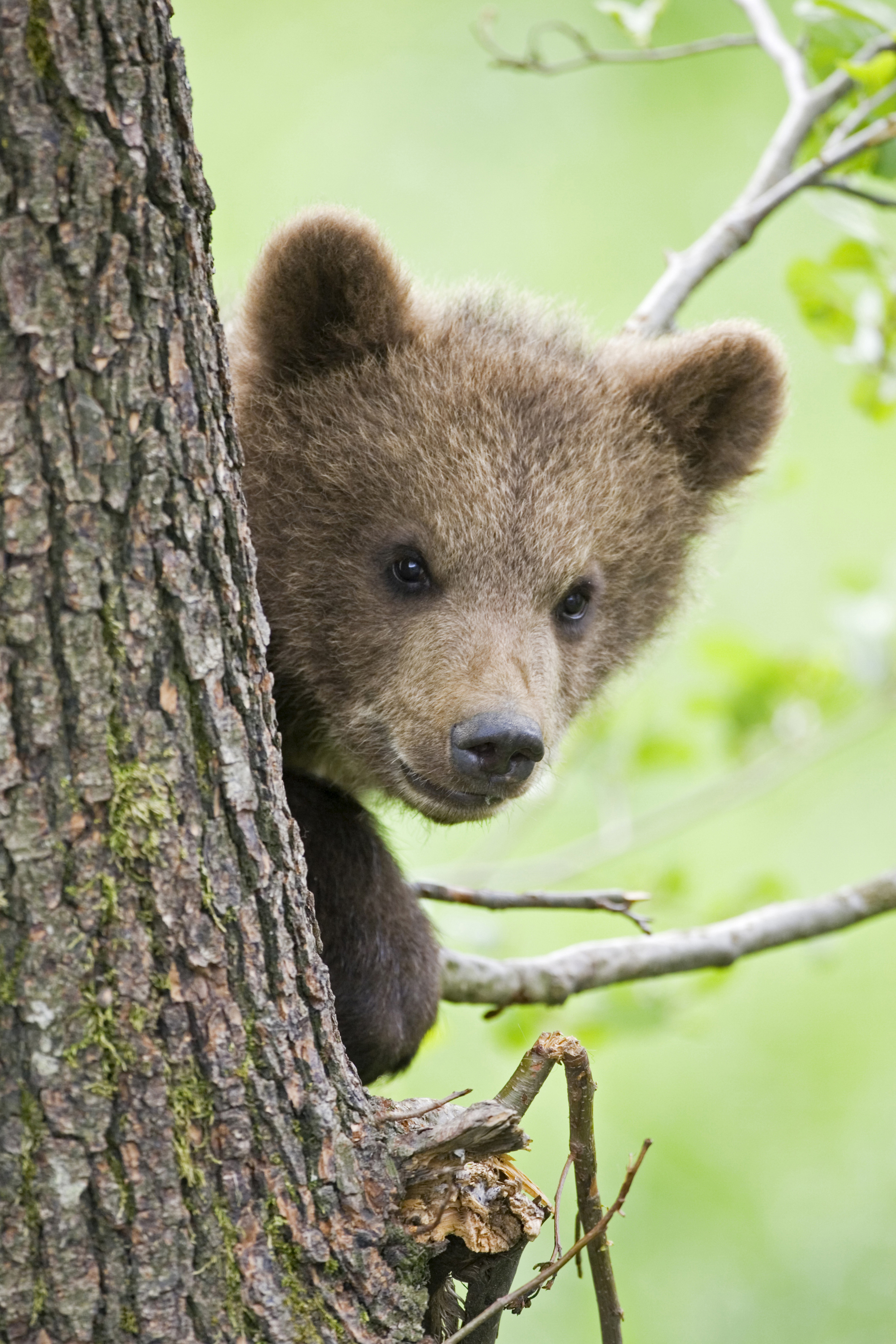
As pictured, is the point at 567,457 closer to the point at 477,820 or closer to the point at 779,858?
the point at 477,820

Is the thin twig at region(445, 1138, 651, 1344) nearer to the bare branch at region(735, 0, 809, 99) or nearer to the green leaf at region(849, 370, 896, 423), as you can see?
the green leaf at region(849, 370, 896, 423)

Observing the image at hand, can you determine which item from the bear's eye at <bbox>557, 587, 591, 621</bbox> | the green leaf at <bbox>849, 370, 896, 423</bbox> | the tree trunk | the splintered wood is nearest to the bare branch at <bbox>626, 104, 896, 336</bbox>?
the green leaf at <bbox>849, 370, 896, 423</bbox>

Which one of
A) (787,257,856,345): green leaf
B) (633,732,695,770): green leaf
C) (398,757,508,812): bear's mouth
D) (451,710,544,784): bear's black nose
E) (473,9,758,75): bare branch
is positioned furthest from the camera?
(633,732,695,770): green leaf

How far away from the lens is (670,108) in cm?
788

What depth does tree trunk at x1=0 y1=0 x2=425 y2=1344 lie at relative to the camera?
4.78ft

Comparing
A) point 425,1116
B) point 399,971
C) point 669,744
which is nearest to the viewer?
point 425,1116

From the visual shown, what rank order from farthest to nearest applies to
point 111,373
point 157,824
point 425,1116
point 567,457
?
point 567,457
point 425,1116
point 157,824
point 111,373

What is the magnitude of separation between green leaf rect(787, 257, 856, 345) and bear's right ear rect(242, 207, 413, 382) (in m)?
1.27

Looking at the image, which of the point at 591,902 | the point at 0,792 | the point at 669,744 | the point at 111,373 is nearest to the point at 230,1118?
the point at 0,792

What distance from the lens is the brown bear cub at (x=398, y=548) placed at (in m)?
2.70

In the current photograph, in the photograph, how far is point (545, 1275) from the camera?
1.88 metres

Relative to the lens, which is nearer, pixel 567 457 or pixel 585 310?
pixel 567 457

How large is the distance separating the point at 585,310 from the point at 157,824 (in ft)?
7.42

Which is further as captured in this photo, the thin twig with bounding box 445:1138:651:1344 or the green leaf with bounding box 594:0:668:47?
the green leaf with bounding box 594:0:668:47
